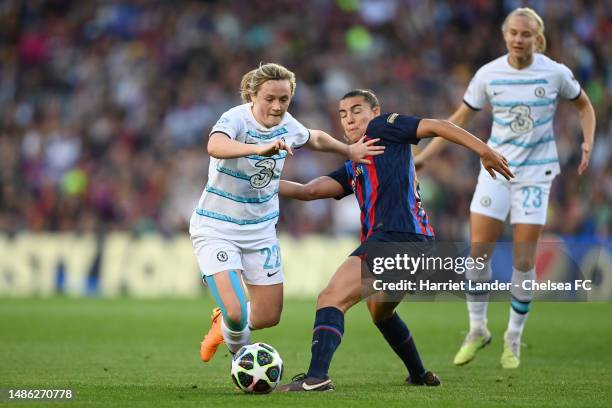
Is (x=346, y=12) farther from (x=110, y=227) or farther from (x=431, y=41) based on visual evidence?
(x=110, y=227)

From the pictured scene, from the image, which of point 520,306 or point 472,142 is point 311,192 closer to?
point 472,142

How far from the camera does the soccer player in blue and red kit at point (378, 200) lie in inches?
267

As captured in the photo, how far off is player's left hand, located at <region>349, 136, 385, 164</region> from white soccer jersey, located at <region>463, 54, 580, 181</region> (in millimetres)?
2479

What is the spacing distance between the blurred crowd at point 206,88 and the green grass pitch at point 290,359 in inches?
109

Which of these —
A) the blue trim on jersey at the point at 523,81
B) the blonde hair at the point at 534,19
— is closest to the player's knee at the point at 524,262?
the blue trim on jersey at the point at 523,81

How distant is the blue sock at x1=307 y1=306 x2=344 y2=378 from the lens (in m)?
6.78

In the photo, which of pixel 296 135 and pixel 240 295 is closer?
pixel 240 295

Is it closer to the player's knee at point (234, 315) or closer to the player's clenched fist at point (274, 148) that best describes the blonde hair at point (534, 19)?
the player's clenched fist at point (274, 148)

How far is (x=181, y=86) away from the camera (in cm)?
2103

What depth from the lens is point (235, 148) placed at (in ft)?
22.5

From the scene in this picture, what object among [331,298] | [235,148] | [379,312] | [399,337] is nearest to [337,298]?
[331,298]

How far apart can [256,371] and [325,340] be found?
0.49 m

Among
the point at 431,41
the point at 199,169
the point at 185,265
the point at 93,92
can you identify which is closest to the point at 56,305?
the point at 185,265

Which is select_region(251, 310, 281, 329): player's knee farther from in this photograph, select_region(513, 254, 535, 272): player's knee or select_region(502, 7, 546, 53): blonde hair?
select_region(502, 7, 546, 53): blonde hair
